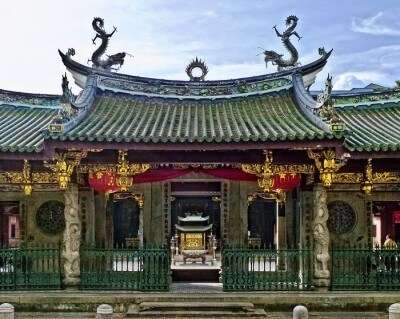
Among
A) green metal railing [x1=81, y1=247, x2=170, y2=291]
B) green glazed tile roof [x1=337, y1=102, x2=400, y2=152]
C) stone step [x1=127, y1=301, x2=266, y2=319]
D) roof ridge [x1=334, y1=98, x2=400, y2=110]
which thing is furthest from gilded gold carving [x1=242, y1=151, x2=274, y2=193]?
roof ridge [x1=334, y1=98, x2=400, y2=110]

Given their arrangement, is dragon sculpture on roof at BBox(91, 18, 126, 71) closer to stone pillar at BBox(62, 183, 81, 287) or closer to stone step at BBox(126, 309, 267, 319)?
stone pillar at BBox(62, 183, 81, 287)

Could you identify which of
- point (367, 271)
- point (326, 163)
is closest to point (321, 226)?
point (326, 163)

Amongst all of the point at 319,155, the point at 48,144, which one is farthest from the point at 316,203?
the point at 48,144

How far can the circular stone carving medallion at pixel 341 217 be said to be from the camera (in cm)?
1451

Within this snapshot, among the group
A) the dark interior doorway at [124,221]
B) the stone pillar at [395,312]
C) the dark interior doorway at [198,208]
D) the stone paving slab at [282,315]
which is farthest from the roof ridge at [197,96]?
the dark interior doorway at [198,208]

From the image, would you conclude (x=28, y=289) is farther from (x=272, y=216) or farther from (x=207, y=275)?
(x=272, y=216)

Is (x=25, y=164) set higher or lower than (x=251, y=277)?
higher

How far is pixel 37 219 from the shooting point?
14422 millimetres

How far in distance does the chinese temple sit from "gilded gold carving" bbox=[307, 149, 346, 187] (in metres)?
0.02

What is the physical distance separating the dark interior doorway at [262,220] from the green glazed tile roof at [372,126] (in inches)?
530

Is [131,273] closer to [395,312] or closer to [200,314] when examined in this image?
[200,314]

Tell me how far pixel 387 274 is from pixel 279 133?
14.3 feet

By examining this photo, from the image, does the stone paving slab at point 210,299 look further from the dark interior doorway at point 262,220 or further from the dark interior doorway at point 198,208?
the dark interior doorway at point 198,208

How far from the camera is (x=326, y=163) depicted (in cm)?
1245
